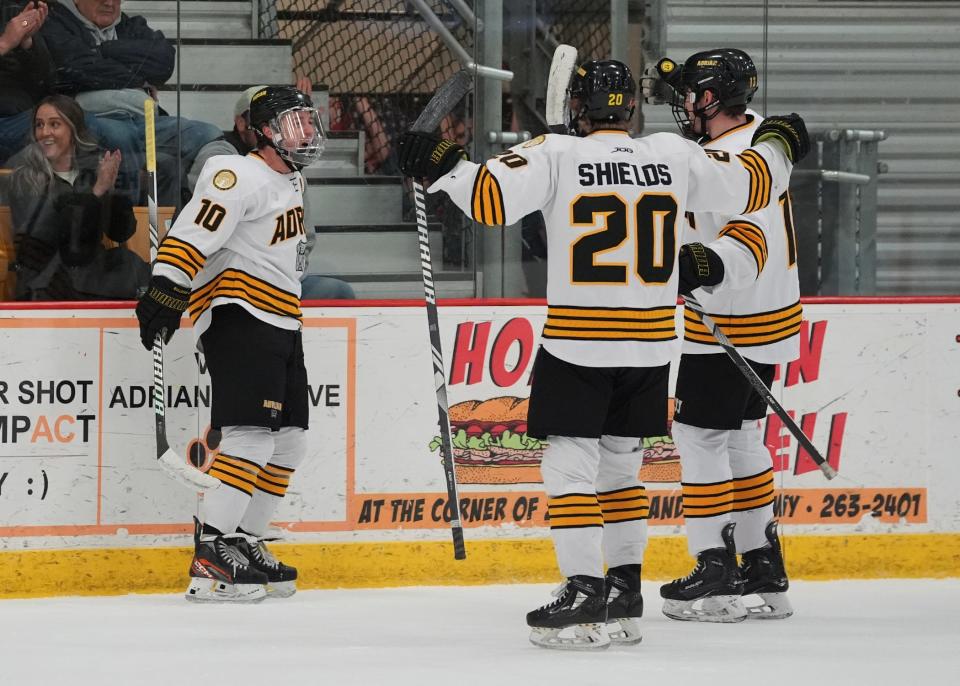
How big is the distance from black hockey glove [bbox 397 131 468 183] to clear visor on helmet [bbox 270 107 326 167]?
0.73 meters

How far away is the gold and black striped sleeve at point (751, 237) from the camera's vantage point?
3.48 metres

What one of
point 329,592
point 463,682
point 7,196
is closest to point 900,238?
point 329,592

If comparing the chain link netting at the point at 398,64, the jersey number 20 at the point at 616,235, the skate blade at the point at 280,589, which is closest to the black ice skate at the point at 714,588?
the jersey number 20 at the point at 616,235

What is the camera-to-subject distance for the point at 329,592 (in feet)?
13.2

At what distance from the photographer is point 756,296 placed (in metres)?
3.61

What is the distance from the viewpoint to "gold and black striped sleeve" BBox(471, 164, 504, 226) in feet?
10.1

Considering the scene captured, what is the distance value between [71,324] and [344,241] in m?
0.86

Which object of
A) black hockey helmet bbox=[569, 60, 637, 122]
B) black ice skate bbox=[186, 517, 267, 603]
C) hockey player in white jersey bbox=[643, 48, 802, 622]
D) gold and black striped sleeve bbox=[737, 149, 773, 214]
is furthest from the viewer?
black ice skate bbox=[186, 517, 267, 603]

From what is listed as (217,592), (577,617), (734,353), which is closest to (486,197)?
(734,353)

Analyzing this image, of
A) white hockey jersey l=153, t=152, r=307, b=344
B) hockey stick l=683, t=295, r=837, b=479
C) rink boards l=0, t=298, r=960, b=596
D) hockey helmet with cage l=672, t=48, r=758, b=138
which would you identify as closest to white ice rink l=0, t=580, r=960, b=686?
rink boards l=0, t=298, r=960, b=596

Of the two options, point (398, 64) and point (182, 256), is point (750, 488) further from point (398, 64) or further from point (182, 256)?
point (398, 64)

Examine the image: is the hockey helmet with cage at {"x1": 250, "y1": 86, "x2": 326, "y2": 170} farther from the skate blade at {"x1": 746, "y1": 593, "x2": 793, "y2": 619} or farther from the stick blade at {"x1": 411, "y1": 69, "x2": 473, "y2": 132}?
the skate blade at {"x1": 746, "y1": 593, "x2": 793, "y2": 619}

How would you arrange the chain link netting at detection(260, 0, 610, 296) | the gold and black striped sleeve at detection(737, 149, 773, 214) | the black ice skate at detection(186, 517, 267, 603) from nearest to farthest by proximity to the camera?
the gold and black striped sleeve at detection(737, 149, 773, 214) → the black ice skate at detection(186, 517, 267, 603) → the chain link netting at detection(260, 0, 610, 296)

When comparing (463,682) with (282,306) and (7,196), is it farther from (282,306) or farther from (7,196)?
(7,196)
